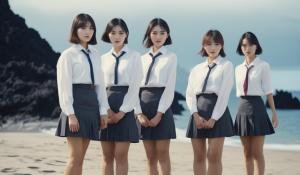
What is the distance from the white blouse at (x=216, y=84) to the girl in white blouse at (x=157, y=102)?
33 cm

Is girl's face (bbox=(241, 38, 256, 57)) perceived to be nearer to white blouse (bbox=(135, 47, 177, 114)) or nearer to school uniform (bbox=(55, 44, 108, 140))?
white blouse (bbox=(135, 47, 177, 114))

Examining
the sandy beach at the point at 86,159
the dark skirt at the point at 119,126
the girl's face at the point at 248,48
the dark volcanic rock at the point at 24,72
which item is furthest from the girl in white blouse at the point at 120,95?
the dark volcanic rock at the point at 24,72

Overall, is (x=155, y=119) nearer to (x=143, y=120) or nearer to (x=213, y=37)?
(x=143, y=120)

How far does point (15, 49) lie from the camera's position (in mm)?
27641

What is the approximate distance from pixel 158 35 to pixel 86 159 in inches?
184

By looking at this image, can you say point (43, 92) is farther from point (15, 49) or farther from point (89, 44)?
point (89, 44)

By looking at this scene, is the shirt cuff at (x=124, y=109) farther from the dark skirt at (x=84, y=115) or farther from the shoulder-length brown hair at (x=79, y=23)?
the shoulder-length brown hair at (x=79, y=23)

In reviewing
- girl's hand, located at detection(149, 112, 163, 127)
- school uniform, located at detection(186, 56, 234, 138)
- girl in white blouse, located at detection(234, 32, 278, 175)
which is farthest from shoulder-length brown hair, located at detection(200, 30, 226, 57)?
girl's hand, located at detection(149, 112, 163, 127)

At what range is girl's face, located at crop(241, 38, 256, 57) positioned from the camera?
6.58 meters

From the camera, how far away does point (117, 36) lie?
548 cm

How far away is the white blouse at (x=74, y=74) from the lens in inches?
190

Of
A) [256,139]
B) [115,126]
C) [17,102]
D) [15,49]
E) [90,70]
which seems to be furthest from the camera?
[15,49]

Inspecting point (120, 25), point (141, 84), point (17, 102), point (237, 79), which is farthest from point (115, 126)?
point (17, 102)

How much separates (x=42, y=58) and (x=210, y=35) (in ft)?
77.2
